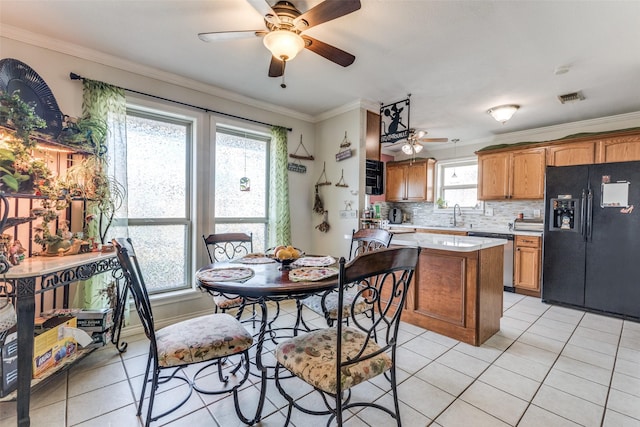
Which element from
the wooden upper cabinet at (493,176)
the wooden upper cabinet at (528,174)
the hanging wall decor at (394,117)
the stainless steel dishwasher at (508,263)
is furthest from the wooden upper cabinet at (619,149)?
the hanging wall decor at (394,117)

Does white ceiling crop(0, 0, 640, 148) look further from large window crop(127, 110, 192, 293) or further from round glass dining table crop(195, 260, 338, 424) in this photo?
round glass dining table crop(195, 260, 338, 424)

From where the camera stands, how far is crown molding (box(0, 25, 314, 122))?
2148 mm

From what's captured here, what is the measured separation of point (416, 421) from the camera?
1.55 m

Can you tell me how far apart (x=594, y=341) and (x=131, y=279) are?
3.68 metres

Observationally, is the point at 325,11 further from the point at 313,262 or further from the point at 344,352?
the point at 344,352

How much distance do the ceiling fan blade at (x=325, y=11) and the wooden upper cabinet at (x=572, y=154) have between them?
4023 millimetres

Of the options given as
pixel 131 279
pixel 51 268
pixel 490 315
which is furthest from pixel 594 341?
pixel 51 268

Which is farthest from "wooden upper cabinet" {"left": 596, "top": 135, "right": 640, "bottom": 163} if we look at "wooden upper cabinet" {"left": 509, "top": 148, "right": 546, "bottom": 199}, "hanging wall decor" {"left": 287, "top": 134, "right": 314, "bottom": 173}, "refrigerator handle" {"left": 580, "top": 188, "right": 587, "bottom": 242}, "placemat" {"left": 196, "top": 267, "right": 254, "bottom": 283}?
"placemat" {"left": 196, "top": 267, "right": 254, "bottom": 283}

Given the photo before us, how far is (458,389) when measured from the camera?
6.03 feet

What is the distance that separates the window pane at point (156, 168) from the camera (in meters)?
2.72

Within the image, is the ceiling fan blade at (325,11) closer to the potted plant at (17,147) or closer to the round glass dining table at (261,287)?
the round glass dining table at (261,287)

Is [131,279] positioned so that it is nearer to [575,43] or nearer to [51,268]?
[51,268]

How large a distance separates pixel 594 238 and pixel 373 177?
8.55 ft

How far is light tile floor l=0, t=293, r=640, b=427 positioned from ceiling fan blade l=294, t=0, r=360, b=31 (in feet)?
7.34
